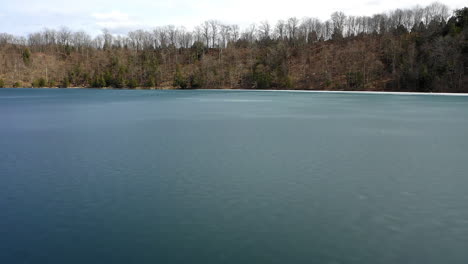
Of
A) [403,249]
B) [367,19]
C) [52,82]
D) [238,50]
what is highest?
[367,19]

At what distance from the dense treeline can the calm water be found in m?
50.3

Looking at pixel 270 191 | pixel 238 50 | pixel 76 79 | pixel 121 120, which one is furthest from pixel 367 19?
pixel 270 191

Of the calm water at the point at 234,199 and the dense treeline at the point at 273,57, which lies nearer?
the calm water at the point at 234,199

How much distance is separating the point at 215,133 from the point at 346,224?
11884 mm

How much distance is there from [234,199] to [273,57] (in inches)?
3042

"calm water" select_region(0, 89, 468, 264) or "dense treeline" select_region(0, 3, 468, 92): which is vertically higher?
"dense treeline" select_region(0, 3, 468, 92)

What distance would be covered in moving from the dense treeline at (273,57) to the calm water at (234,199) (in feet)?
165

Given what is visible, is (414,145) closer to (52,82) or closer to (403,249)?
(403,249)

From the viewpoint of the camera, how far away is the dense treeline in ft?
205

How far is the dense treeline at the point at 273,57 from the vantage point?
6238cm

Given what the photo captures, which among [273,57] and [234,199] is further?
[273,57]

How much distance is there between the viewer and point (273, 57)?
3280 inches

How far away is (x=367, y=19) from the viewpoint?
9944 cm

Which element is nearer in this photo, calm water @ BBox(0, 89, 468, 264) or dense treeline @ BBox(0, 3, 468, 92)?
calm water @ BBox(0, 89, 468, 264)
